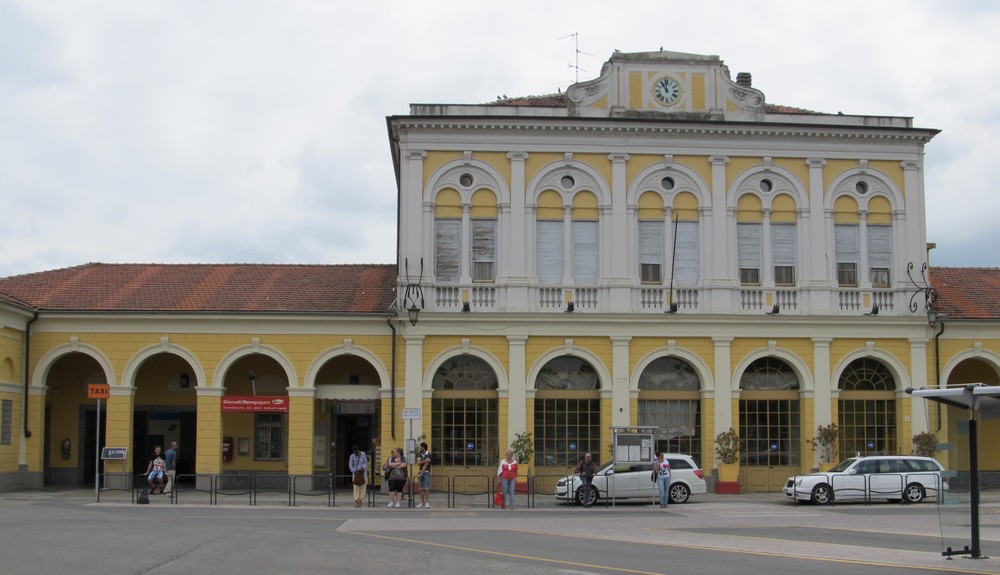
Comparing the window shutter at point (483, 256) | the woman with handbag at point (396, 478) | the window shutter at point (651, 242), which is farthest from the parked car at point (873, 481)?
the window shutter at point (483, 256)

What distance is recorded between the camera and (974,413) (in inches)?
678

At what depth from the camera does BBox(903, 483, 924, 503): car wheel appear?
3064 centimetres

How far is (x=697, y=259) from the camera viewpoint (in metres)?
35.2

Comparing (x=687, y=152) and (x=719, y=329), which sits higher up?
(x=687, y=152)

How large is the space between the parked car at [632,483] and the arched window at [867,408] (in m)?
6.52

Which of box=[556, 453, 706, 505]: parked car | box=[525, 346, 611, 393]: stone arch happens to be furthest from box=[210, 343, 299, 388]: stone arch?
box=[556, 453, 706, 505]: parked car

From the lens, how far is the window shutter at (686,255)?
35.0 meters

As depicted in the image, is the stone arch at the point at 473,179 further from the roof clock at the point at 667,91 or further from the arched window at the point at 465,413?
the roof clock at the point at 667,91

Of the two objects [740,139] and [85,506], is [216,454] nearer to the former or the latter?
[85,506]

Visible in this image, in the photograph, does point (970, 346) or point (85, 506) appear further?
point (970, 346)

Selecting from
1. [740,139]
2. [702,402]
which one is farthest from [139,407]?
Answer: [740,139]

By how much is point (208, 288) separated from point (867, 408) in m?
20.9

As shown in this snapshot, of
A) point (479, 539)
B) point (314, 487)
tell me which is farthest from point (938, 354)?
point (479, 539)

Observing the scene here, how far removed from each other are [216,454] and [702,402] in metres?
14.6
